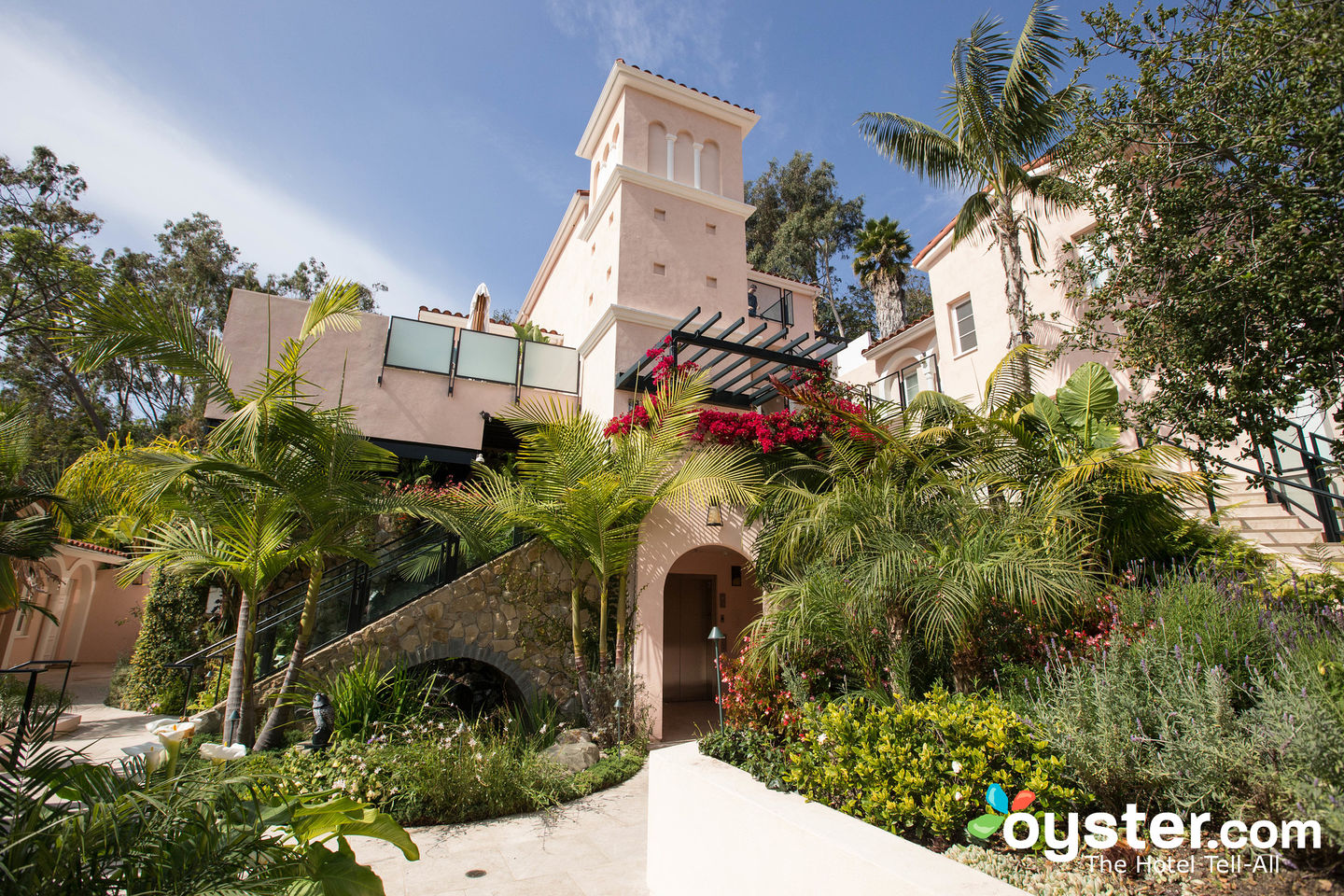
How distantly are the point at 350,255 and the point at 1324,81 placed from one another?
413 inches

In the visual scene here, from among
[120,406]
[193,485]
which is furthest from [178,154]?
[120,406]

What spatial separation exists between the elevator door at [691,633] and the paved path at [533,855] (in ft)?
22.6

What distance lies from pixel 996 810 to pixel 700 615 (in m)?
10.9

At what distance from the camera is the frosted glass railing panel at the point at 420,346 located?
11.8 metres

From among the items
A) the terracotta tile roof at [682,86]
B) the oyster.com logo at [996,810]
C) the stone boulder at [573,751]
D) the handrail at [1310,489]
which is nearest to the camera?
the oyster.com logo at [996,810]

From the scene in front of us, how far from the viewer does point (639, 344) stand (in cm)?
1169

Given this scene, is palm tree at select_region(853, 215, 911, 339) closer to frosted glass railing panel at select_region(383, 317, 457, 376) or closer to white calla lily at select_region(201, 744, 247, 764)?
frosted glass railing panel at select_region(383, 317, 457, 376)

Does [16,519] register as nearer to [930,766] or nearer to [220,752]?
[220,752]

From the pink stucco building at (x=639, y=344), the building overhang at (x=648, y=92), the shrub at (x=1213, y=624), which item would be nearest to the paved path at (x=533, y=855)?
the pink stucco building at (x=639, y=344)

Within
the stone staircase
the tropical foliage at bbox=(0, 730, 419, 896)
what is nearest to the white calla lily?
the tropical foliage at bbox=(0, 730, 419, 896)

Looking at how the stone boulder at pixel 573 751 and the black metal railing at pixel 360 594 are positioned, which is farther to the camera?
the black metal railing at pixel 360 594

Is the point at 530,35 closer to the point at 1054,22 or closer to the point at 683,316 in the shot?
the point at 683,316

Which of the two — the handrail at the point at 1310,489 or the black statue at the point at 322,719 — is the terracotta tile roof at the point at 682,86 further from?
the black statue at the point at 322,719

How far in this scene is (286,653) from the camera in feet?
27.4
